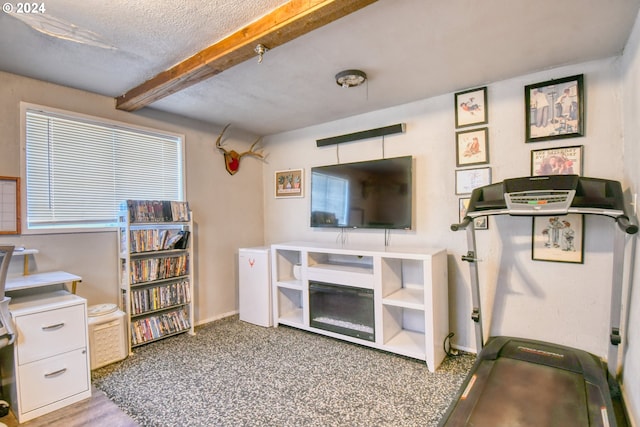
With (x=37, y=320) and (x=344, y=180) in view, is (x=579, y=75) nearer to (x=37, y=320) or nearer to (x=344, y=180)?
(x=344, y=180)

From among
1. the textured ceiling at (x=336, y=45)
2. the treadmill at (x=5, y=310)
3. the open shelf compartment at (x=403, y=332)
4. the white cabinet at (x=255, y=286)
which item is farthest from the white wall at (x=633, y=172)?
the treadmill at (x=5, y=310)

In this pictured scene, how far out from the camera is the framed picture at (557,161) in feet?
7.70

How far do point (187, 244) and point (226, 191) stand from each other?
90 centimetres

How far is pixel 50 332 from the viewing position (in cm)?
209

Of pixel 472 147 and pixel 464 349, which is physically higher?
pixel 472 147

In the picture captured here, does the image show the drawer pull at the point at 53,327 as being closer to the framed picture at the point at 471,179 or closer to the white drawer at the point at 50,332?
the white drawer at the point at 50,332

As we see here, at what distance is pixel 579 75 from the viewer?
2324mm

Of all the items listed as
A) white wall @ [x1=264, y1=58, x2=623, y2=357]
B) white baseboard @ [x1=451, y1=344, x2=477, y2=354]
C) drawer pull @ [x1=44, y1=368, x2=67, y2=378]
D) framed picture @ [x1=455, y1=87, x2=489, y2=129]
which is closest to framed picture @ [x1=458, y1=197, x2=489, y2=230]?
white wall @ [x1=264, y1=58, x2=623, y2=357]

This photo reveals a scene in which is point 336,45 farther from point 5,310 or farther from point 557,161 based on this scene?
point 5,310

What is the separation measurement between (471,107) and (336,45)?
141 centimetres

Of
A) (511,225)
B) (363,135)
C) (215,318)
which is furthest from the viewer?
(215,318)

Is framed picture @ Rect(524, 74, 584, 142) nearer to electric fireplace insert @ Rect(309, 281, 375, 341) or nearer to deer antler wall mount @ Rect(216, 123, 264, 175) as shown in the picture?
electric fireplace insert @ Rect(309, 281, 375, 341)

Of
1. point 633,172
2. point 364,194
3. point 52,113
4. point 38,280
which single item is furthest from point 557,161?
point 52,113

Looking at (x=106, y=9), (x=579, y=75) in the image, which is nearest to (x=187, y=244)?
(x=106, y=9)
